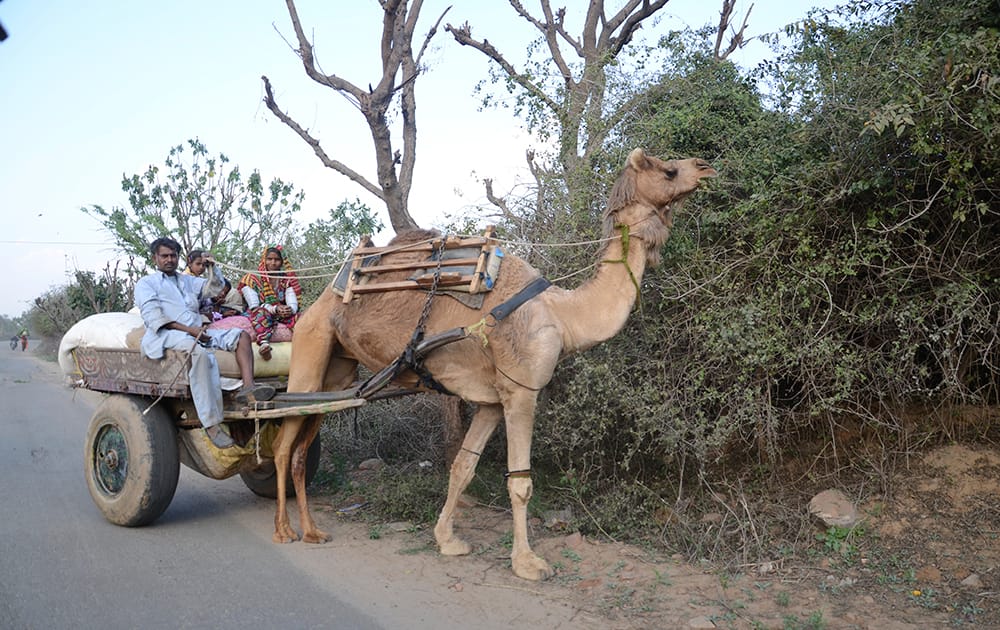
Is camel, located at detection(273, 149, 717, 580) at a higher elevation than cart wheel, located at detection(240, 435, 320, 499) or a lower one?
higher

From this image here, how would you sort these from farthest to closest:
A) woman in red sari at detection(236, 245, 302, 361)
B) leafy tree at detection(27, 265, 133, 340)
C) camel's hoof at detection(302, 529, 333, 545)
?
leafy tree at detection(27, 265, 133, 340) → woman in red sari at detection(236, 245, 302, 361) → camel's hoof at detection(302, 529, 333, 545)

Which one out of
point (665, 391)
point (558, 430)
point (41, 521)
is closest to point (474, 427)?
point (558, 430)

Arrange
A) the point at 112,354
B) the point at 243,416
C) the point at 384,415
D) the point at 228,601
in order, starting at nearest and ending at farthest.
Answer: the point at 228,601 → the point at 243,416 → the point at 112,354 → the point at 384,415

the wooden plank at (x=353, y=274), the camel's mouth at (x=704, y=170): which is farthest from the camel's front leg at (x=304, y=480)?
the camel's mouth at (x=704, y=170)

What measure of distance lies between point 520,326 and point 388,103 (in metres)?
4.14

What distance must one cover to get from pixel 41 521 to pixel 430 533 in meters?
3.22

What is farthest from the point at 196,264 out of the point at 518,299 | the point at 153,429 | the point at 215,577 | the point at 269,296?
the point at 518,299

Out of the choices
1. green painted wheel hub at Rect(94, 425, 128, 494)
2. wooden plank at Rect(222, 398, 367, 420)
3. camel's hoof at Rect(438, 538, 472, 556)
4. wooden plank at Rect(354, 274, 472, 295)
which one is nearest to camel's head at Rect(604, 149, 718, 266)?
wooden plank at Rect(354, 274, 472, 295)

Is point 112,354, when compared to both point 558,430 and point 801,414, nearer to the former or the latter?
point 558,430

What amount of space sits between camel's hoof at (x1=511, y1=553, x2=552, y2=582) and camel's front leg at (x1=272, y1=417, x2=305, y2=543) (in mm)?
1950

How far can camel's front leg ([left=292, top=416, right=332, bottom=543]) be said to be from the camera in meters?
6.11

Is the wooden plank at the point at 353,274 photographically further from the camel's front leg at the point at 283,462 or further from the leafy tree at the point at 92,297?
the leafy tree at the point at 92,297

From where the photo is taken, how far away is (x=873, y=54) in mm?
5559

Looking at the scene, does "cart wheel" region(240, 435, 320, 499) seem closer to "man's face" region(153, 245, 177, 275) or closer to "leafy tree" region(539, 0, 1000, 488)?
"man's face" region(153, 245, 177, 275)
